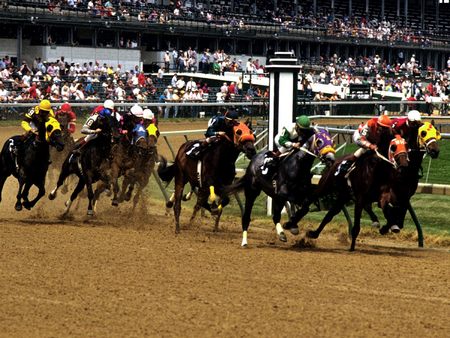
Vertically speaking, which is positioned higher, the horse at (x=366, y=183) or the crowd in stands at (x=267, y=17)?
the crowd in stands at (x=267, y=17)

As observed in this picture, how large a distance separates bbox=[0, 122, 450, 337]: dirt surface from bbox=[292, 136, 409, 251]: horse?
493 mm

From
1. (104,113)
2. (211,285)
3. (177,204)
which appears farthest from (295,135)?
(104,113)

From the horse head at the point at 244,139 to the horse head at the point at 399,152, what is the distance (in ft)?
5.40

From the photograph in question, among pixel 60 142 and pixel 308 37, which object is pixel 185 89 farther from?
pixel 308 37

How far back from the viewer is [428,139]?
11086mm

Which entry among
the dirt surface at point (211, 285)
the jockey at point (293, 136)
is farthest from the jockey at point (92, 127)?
the jockey at point (293, 136)

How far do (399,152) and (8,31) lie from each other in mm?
24473

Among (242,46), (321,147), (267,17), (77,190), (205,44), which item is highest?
(267,17)

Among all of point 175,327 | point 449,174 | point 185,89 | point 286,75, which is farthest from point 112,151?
point 185,89

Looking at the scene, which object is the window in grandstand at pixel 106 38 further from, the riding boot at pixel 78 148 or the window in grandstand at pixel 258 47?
the riding boot at pixel 78 148

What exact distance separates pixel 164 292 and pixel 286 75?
21.7 feet

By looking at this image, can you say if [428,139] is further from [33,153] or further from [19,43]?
[19,43]

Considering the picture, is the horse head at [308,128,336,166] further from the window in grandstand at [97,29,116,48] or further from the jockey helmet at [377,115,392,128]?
the window in grandstand at [97,29,116,48]

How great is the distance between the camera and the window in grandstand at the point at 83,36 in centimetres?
3562
